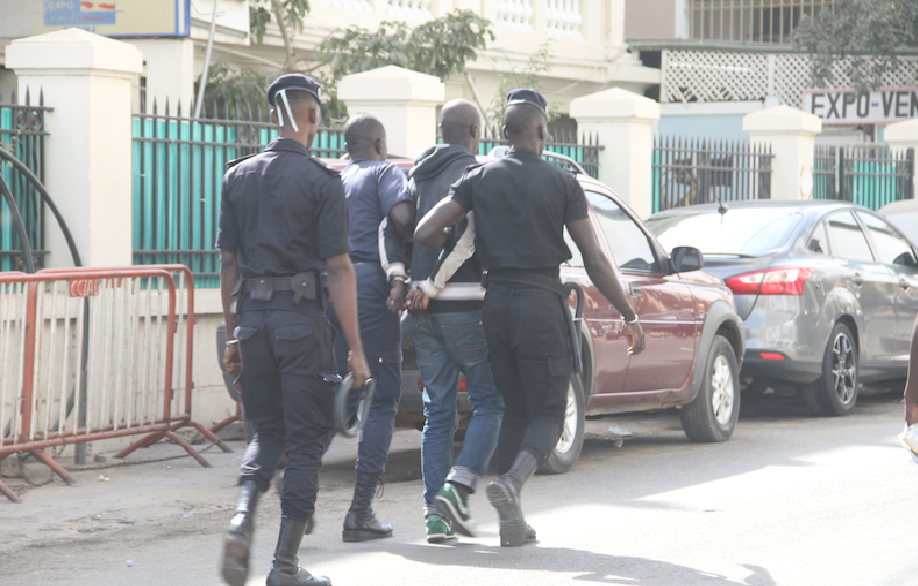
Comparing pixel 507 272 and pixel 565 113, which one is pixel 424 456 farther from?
pixel 565 113

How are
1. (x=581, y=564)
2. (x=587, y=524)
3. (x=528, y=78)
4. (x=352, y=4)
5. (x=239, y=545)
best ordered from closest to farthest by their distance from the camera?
1. (x=239, y=545)
2. (x=581, y=564)
3. (x=587, y=524)
4. (x=352, y=4)
5. (x=528, y=78)

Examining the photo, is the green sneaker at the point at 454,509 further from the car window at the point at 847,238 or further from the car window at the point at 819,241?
the car window at the point at 847,238

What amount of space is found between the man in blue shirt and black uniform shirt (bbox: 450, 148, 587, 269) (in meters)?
0.48

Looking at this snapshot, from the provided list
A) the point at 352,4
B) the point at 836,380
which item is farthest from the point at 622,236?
the point at 352,4

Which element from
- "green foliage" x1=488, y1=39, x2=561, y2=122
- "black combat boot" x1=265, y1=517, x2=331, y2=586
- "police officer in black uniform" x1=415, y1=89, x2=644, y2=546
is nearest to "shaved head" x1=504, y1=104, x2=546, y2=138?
"police officer in black uniform" x1=415, y1=89, x2=644, y2=546

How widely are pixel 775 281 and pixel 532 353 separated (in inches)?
184

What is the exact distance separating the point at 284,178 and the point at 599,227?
344cm

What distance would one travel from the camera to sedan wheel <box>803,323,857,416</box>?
10344 millimetres

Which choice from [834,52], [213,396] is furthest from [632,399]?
[834,52]

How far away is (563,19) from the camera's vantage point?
63.1 feet

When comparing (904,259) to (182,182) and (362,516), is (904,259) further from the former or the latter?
(362,516)

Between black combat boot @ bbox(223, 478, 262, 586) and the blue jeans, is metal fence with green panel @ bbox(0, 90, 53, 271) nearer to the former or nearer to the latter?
the blue jeans

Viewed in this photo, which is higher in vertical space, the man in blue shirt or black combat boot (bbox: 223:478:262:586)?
the man in blue shirt

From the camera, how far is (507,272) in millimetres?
5777
